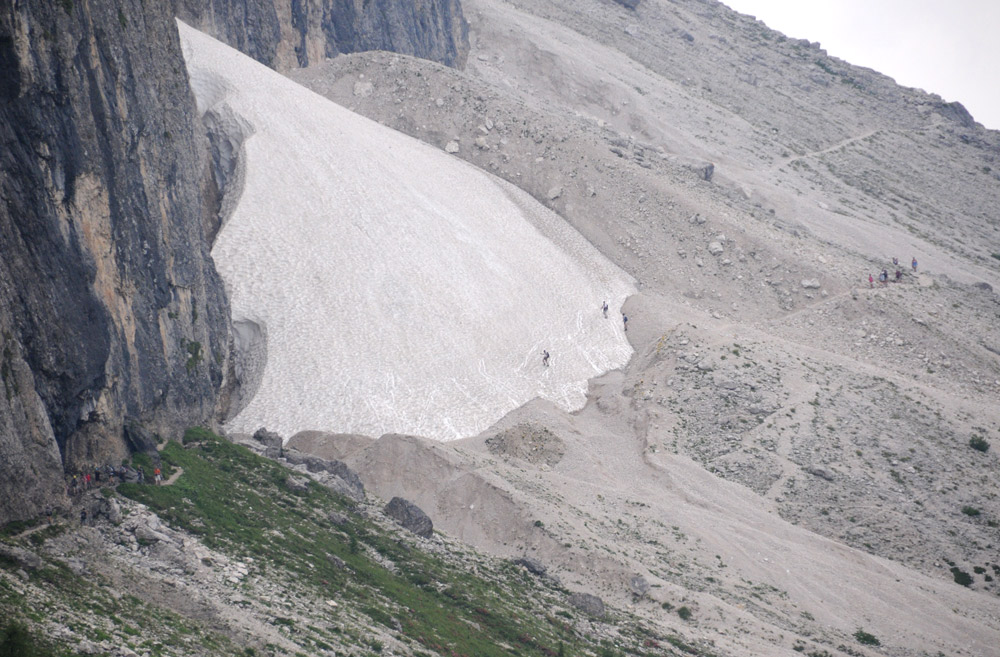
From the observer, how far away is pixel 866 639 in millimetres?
36688

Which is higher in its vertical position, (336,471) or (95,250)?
(95,250)

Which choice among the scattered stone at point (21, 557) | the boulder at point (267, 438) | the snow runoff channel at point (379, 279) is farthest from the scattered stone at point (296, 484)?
the scattered stone at point (21, 557)

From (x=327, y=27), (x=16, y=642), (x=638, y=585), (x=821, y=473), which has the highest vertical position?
(x=327, y=27)

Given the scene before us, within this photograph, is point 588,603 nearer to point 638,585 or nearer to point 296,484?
point 638,585

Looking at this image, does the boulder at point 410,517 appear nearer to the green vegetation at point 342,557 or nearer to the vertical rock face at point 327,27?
the green vegetation at point 342,557

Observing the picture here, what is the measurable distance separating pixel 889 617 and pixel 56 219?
35.0 m

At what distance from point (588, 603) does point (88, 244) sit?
2140cm

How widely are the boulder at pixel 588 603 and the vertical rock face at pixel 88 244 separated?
1664cm

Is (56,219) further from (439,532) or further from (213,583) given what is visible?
(439,532)

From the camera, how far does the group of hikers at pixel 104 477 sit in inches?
1033

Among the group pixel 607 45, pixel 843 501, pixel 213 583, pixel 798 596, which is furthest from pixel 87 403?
pixel 607 45

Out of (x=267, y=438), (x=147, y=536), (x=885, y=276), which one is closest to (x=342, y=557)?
(x=147, y=536)

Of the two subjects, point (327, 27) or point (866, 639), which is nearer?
point (866, 639)

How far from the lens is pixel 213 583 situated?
2422cm
